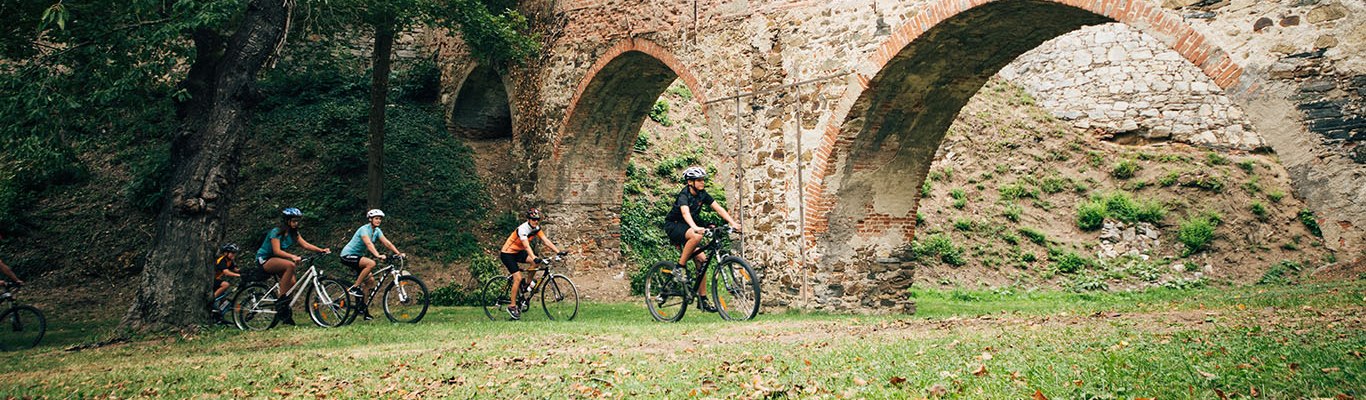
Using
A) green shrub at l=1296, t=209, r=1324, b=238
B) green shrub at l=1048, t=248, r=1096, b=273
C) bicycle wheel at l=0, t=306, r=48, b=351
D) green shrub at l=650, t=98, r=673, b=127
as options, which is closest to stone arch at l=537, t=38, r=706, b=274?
green shrub at l=650, t=98, r=673, b=127

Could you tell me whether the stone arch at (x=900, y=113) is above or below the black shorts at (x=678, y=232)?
above

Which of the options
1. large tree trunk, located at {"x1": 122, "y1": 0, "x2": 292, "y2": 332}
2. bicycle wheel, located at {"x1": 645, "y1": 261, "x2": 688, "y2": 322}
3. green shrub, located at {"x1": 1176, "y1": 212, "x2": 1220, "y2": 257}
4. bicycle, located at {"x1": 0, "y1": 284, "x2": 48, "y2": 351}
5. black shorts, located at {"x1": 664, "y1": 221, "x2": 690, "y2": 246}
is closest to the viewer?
black shorts, located at {"x1": 664, "y1": 221, "x2": 690, "y2": 246}

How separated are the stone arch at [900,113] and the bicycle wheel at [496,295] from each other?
347 centimetres

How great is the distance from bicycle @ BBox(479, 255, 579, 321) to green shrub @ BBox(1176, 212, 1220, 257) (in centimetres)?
1121

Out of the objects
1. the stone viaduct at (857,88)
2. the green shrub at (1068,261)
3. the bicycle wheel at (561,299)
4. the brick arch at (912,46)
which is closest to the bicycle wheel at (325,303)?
the bicycle wheel at (561,299)

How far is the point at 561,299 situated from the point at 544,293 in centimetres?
30

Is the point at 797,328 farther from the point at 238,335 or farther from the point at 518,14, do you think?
the point at 518,14

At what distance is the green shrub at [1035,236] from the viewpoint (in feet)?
55.6

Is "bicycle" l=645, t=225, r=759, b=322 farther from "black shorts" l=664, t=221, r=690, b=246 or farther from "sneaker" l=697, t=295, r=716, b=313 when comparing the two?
"black shorts" l=664, t=221, r=690, b=246

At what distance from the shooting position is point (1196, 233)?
16.2 metres

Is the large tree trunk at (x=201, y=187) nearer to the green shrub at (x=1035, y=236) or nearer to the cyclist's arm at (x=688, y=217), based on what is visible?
the cyclist's arm at (x=688, y=217)

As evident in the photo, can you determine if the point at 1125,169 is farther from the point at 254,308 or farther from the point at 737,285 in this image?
the point at 254,308

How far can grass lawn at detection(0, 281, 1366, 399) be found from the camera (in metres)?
4.17

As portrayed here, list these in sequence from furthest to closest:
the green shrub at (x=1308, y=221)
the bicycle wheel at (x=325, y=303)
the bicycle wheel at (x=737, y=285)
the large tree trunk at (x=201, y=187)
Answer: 1. the green shrub at (x=1308, y=221)
2. the bicycle wheel at (x=325, y=303)
3. the large tree trunk at (x=201, y=187)
4. the bicycle wheel at (x=737, y=285)
